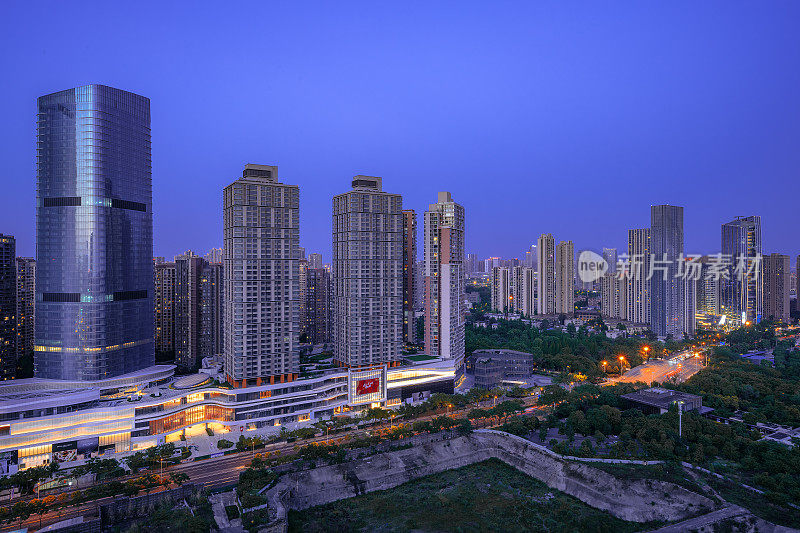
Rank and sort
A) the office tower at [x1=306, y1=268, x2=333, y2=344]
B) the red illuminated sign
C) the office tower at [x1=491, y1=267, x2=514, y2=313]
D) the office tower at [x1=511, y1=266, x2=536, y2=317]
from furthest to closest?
1. the office tower at [x1=491, y1=267, x2=514, y2=313]
2. the office tower at [x1=511, y1=266, x2=536, y2=317]
3. the office tower at [x1=306, y1=268, x2=333, y2=344]
4. the red illuminated sign

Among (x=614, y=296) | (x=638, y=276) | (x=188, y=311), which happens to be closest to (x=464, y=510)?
(x=188, y=311)

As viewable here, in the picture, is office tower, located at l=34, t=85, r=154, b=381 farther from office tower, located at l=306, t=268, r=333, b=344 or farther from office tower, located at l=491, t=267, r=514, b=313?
office tower, located at l=491, t=267, r=514, b=313

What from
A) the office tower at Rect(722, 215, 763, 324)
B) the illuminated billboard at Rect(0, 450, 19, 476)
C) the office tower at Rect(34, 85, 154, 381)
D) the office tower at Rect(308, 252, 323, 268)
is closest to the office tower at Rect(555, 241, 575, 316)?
the office tower at Rect(722, 215, 763, 324)

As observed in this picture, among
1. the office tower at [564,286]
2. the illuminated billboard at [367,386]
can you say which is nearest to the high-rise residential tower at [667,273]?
the office tower at [564,286]

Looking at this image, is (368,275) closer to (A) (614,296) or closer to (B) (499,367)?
(B) (499,367)

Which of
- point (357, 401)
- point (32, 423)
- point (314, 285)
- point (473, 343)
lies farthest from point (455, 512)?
point (314, 285)

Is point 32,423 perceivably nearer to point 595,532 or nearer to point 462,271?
point 595,532
